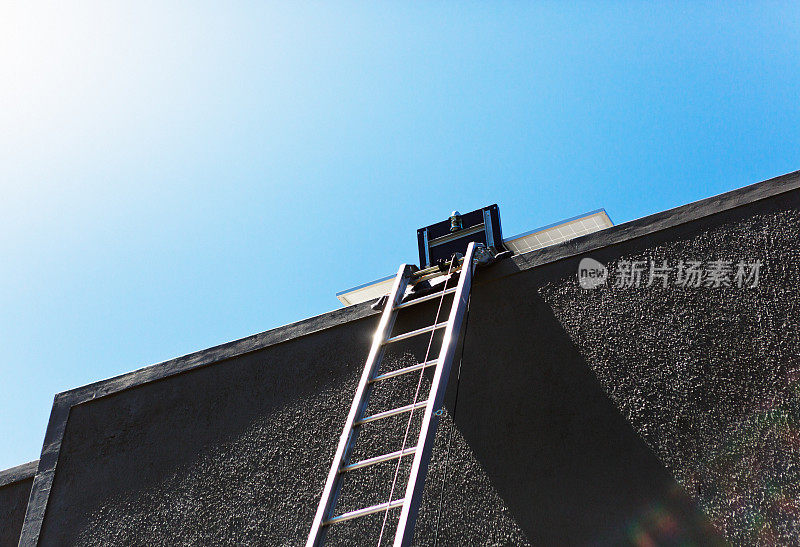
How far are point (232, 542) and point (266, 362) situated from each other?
138cm

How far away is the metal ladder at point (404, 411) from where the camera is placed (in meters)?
3.38

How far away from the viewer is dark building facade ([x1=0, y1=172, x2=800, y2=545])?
12.9 feet

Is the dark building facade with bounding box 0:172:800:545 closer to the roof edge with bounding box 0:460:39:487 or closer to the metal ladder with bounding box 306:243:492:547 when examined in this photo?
the metal ladder with bounding box 306:243:492:547

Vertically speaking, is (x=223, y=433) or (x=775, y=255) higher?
(x=223, y=433)

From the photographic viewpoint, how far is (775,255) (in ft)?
13.8

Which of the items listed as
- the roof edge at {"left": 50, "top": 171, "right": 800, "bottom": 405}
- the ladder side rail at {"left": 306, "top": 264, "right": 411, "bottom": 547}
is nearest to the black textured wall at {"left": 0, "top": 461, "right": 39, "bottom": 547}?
the roof edge at {"left": 50, "top": 171, "right": 800, "bottom": 405}

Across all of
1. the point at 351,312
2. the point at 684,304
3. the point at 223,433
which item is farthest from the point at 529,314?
the point at 223,433

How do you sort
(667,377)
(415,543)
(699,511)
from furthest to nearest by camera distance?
(415,543), (667,377), (699,511)

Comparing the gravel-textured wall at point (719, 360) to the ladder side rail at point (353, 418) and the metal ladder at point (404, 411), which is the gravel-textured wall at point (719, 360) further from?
the ladder side rail at point (353, 418)

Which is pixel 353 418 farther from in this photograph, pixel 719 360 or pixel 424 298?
pixel 719 360

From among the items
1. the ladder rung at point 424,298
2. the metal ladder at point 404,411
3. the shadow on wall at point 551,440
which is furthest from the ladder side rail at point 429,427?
the shadow on wall at point 551,440

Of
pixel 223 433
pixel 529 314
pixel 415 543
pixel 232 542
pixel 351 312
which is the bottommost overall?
pixel 415 543

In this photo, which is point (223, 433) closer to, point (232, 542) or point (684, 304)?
point (232, 542)

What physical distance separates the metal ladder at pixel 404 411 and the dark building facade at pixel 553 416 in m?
0.36
